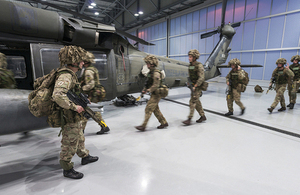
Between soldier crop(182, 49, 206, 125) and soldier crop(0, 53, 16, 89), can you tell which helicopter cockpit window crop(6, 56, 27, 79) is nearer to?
soldier crop(0, 53, 16, 89)

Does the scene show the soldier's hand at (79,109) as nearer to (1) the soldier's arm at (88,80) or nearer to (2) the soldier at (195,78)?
(1) the soldier's arm at (88,80)

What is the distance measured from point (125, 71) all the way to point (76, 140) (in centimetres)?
310

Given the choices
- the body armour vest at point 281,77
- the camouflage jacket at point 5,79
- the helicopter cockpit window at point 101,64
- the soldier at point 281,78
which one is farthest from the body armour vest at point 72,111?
the body armour vest at point 281,77

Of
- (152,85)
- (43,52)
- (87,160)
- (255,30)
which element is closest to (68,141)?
(87,160)

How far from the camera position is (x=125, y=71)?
491 centimetres

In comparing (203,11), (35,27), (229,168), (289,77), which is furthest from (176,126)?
(203,11)

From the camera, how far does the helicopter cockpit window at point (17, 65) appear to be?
142 inches

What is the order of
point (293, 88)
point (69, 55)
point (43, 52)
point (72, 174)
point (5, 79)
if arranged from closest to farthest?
point (69, 55) → point (72, 174) → point (5, 79) → point (43, 52) → point (293, 88)

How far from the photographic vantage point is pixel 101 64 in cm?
414

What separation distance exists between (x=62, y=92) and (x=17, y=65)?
2.90 m

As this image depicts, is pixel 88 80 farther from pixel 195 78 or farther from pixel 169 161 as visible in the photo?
pixel 195 78

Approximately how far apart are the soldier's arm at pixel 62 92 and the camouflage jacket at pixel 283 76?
19.1 feet

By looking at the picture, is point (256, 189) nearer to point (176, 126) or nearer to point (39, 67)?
point (176, 126)

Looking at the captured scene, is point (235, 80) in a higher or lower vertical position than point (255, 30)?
lower
